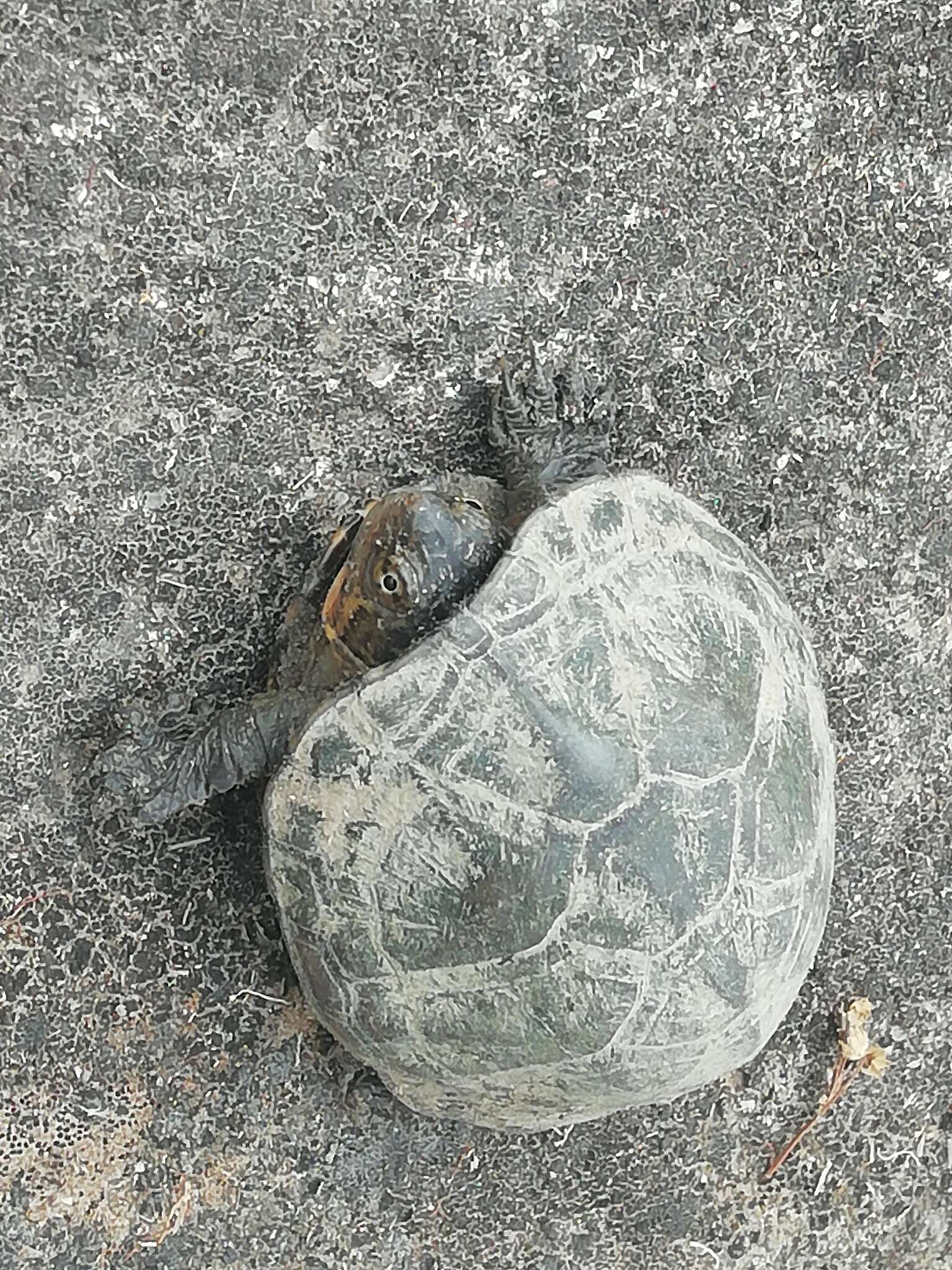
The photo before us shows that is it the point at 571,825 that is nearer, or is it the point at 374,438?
the point at 571,825

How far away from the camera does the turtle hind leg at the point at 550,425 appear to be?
1.42 m

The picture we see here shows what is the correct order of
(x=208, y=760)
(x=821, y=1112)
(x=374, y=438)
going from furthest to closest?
(x=821, y=1112)
(x=374, y=438)
(x=208, y=760)

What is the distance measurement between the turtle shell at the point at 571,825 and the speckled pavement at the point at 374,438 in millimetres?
292

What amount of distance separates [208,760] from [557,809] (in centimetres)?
40

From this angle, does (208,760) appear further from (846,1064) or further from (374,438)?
(846,1064)

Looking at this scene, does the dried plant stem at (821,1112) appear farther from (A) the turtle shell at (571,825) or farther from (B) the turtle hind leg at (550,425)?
(B) the turtle hind leg at (550,425)

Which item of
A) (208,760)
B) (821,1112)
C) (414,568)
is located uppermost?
(414,568)

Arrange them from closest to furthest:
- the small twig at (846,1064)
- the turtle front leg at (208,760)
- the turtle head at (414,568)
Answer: the turtle head at (414,568)
the turtle front leg at (208,760)
the small twig at (846,1064)

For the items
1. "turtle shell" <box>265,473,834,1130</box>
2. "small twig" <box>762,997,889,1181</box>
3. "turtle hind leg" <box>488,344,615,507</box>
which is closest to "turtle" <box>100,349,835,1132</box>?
"turtle shell" <box>265,473,834,1130</box>

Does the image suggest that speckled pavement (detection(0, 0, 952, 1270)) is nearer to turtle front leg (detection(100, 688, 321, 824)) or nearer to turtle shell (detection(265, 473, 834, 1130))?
turtle front leg (detection(100, 688, 321, 824))

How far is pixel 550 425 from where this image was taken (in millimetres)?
1422

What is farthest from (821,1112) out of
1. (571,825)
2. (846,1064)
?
(571,825)

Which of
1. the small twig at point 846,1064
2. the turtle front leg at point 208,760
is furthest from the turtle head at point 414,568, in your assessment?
the small twig at point 846,1064

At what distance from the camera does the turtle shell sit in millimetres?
1106
